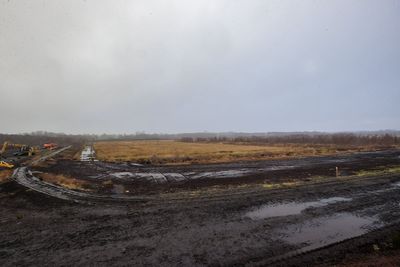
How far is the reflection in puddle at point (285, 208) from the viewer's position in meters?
11.2

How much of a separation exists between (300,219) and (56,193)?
12916 millimetres

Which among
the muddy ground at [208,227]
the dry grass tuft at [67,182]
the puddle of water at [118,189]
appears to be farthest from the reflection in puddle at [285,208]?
the dry grass tuft at [67,182]

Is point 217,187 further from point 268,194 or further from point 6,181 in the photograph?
point 6,181

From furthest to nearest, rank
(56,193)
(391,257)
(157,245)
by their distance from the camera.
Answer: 1. (56,193)
2. (157,245)
3. (391,257)

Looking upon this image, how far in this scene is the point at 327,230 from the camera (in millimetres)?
9383

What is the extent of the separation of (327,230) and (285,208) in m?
2.75

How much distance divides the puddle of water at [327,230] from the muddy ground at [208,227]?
3 centimetres

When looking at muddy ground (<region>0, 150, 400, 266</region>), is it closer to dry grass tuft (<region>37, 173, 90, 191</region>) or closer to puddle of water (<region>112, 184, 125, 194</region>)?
puddle of water (<region>112, 184, 125, 194</region>)

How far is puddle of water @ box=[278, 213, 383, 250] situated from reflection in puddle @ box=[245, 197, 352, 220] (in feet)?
4.22

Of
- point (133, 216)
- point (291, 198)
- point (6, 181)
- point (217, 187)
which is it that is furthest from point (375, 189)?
point (6, 181)

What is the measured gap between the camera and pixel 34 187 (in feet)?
56.3

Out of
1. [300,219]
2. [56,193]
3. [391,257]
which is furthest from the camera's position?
[56,193]

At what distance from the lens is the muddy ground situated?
736 centimetres

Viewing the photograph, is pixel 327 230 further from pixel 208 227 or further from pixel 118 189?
pixel 118 189
